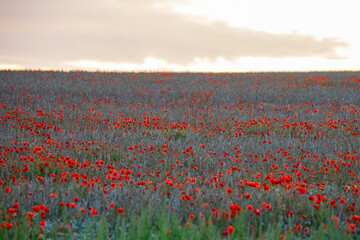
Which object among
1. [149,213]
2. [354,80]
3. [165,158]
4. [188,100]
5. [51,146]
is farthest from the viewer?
[354,80]

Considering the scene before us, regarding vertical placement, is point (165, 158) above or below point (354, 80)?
below

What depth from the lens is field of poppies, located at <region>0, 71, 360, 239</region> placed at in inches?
140

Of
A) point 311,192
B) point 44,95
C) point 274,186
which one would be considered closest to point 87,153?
point 274,186

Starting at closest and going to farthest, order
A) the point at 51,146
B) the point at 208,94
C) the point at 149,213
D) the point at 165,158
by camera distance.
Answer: the point at 149,213 → the point at 165,158 → the point at 51,146 → the point at 208,94

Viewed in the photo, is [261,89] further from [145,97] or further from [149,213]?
[149,213]

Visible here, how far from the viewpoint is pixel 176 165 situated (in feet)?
19.8

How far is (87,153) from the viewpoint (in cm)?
669

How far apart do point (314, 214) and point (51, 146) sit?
16.6 ft

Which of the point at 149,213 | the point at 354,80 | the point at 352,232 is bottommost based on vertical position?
the point at 352,232

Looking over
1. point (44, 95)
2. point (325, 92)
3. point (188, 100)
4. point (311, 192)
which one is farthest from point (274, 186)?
point (325, 92)

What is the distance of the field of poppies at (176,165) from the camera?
3547 millimetres

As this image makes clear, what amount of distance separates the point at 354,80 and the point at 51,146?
20363 millimetres

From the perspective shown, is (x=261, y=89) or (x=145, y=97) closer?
(x=145, y=97)

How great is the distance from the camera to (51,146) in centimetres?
701
